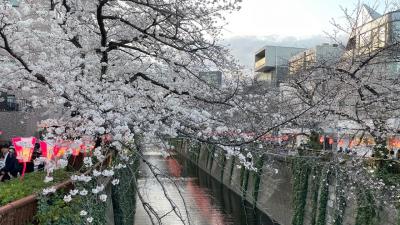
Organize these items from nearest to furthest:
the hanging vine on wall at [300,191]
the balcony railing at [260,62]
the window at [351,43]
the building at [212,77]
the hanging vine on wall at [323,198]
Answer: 1. the building at [212,77]
2. the window at [351,43]
3. the hanging vine on wall at [323,198]
4. the hanging vine on wall at [300,191]
5. the balcony railing at [260,62]

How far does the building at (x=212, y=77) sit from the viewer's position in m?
10.7

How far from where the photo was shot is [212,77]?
36.7 ft

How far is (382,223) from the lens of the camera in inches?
493

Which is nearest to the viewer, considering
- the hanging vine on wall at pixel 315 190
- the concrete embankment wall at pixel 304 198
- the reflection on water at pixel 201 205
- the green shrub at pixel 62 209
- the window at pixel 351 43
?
the green shrub at pixel 62 209

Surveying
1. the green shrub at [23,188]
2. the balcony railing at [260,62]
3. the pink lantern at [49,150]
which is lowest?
the green shrub at [23,188]

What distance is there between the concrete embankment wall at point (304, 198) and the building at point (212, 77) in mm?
1579

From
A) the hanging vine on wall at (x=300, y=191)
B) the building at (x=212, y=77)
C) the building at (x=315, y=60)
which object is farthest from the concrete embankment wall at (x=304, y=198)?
the building at (x=315, y=60)

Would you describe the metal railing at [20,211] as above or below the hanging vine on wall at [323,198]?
above

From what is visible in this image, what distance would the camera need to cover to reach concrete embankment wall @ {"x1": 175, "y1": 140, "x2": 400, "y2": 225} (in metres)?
12.9

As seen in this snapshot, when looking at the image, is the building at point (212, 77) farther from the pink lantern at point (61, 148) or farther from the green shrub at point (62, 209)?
the green shrub at point (62, 209)

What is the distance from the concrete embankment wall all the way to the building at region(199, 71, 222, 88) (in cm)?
158

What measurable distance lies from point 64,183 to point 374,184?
8421 mm

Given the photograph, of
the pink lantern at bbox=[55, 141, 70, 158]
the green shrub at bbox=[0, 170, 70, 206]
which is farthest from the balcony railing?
the green shrub at bbox=[0, 170, 70, 206]

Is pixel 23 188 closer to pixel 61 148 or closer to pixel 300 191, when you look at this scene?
pixel 61 148
